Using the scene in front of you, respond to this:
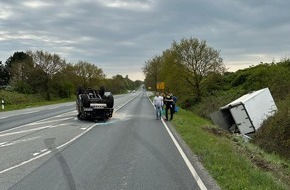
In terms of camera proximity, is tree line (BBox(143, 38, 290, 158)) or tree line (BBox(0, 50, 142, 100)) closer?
tree line (BBox(143, 38, 290, 158))

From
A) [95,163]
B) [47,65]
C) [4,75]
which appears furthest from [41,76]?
[95,163]

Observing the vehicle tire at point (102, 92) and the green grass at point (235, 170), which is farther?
the vehicle tire at point (102, 92)

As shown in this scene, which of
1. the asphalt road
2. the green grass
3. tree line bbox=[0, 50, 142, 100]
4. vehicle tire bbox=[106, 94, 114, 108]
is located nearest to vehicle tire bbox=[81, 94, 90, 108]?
vehicle tire bbox=[106, 94, 114, 108]

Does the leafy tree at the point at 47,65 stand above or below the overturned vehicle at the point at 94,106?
above

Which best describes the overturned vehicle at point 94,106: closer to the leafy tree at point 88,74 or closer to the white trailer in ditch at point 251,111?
the white trailer in ditch at point 251,111

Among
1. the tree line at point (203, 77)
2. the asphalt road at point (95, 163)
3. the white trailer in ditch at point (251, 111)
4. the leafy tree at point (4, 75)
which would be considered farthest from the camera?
the leafy tree at point (4, 75)

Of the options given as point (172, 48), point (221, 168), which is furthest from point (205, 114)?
point (221, 168)

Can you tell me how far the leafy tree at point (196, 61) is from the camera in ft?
163

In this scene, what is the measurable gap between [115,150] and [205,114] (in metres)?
29.6

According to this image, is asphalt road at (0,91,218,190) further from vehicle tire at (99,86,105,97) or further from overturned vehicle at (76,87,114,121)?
vehicle tire at (99,86,105,97)

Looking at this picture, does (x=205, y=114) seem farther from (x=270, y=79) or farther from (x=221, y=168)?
(x=221, y=168)

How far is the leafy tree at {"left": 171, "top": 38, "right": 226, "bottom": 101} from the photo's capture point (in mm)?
49750

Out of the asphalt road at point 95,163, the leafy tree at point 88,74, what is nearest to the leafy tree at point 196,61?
the asphalt road at point 95,163

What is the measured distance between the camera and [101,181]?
759 centimetres
